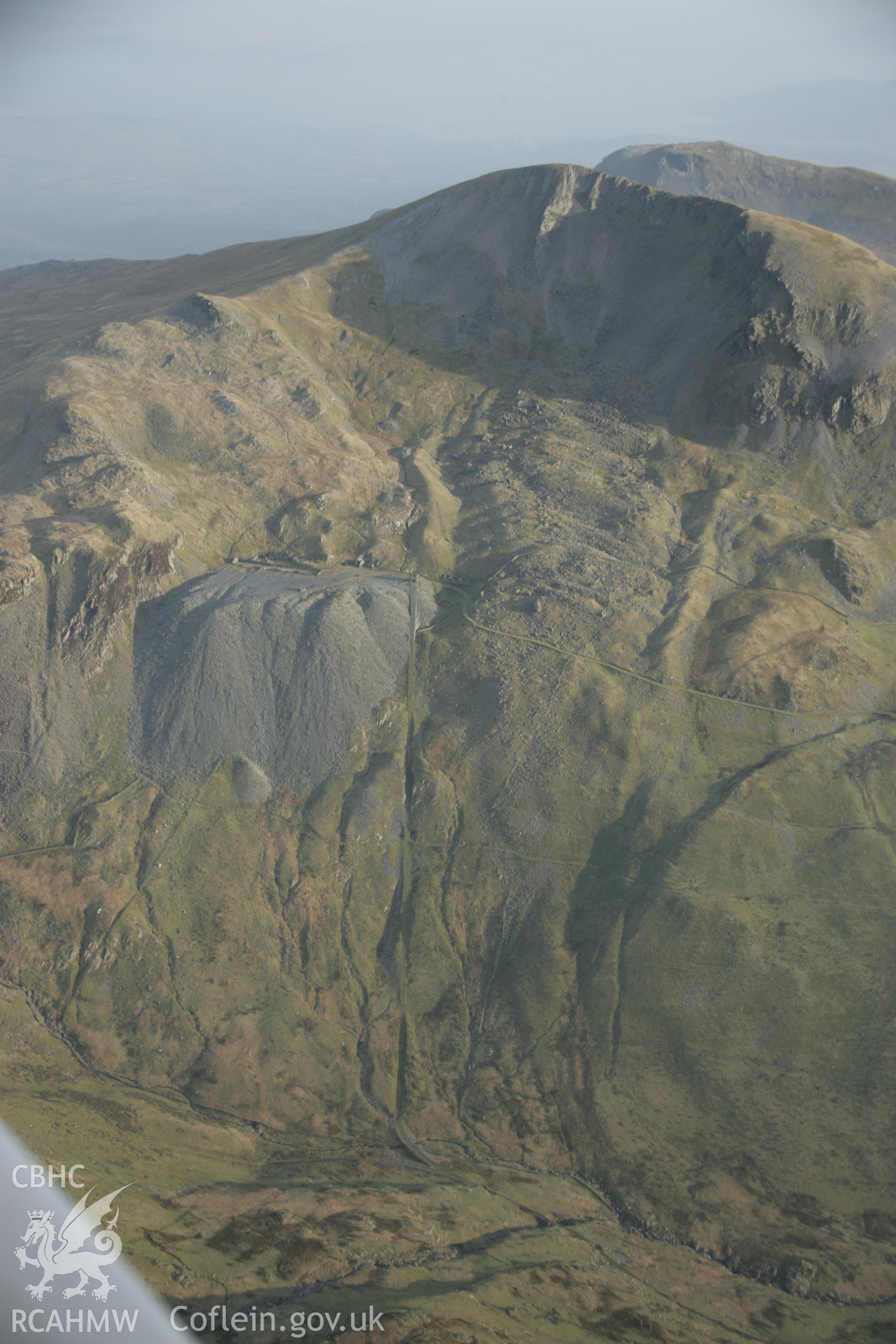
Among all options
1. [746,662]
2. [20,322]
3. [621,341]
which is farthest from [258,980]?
[20,322]

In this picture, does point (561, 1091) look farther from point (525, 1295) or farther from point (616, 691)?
point (616, 691)

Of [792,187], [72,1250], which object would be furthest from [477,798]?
[792,187]

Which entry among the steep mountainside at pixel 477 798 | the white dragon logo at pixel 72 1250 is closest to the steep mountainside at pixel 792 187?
the steep mountainside at pixel 477 798

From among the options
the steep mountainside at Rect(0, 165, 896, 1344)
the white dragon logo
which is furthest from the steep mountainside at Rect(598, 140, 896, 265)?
the white dragon logo

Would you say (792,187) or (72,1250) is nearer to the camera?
(72,1250)

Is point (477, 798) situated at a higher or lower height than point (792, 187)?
lower

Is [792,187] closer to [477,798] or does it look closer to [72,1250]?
[477,798]
